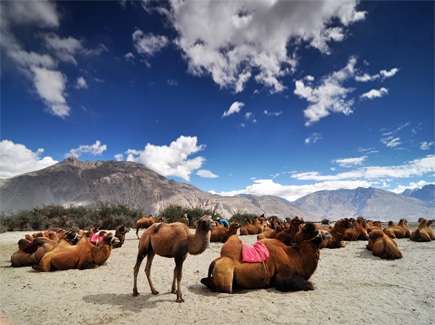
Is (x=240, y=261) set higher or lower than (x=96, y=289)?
higher

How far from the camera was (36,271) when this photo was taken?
10180mm

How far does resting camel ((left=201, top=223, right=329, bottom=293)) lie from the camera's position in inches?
288

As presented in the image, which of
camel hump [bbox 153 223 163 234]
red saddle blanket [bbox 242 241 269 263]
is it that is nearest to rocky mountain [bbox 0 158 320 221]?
red saddle blanket [bbox 242 241 269 263]

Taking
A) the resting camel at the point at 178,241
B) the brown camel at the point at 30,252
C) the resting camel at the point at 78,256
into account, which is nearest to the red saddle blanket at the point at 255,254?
the resting camel at the point at 178,241

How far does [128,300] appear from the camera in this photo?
6844 mm

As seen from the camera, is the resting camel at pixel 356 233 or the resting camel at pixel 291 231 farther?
the resting camel at pixel 356 233

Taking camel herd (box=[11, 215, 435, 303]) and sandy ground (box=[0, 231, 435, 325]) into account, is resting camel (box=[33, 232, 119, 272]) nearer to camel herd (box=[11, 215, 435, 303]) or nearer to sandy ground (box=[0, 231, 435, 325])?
camel herd (box=[11, 215, 435, 303])

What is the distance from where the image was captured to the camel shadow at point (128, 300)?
6340 millimetres

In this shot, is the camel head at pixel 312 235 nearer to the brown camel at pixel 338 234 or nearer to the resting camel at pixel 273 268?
the resting camel at pixel 273 268

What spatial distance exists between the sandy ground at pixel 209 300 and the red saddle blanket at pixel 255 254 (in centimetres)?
86

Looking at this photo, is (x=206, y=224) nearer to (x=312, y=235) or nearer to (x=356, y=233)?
(x=312, y=235)

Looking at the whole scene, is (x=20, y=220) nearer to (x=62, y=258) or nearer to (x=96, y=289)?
(x=62, y=258)

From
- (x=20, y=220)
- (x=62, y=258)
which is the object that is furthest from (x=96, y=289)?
(x=20, y=220)

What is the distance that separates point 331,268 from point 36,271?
11799mm
